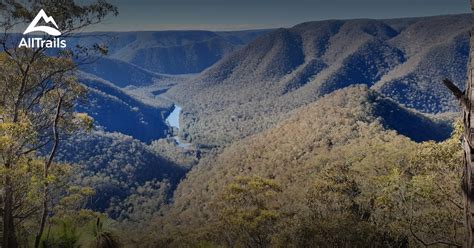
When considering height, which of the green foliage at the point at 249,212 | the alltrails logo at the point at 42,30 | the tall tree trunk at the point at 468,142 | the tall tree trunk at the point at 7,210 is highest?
the alltrails logo at the point at 42,30

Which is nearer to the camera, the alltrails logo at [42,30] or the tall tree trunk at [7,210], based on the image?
the tall tree trunk at [7,210]

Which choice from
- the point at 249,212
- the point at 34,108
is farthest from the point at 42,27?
the point at 249,212

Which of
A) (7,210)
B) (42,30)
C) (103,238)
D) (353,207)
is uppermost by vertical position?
(42,30)

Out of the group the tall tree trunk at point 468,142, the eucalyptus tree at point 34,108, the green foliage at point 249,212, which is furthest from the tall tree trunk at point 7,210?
the tall tree trunk at point 468,142

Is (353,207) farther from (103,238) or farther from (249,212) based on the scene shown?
(103,238)

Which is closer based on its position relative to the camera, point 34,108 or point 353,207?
point 34,108

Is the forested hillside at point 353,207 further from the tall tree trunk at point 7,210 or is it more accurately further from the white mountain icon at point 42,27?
the white mountain icon at point 42,27

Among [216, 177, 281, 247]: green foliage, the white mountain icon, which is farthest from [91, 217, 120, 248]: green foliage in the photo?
[216, 177, 281, 247]: green foliage

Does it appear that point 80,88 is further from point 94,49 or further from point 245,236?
point 245,236

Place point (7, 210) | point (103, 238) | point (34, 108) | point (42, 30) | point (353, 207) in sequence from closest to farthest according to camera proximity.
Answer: point (7, 210)
point (103, 238)
point (42, 30)
point (34, 108)
point (353, 207)

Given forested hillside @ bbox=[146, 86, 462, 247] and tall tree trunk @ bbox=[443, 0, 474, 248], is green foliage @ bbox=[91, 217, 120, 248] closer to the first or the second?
forested hillside @ bbox=[146, 86, 462, 247]

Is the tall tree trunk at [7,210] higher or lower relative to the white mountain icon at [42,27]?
lower
